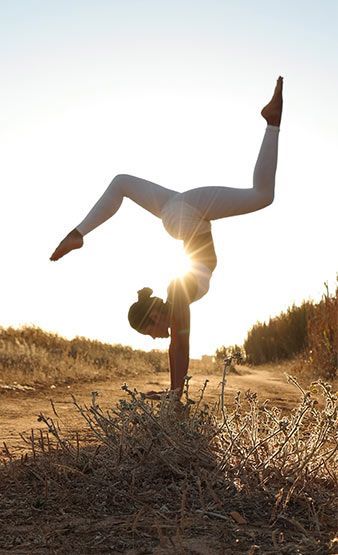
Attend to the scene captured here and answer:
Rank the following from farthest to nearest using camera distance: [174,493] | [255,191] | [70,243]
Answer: [70,243]
[255,191]
[174,493]

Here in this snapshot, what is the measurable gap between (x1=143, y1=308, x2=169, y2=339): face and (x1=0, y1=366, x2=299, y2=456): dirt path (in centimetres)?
83

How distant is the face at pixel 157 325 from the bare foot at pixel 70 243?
0.70 m

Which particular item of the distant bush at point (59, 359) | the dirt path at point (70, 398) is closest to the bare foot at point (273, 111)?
the dirt path at point (70, 398)

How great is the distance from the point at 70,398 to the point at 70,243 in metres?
2.48

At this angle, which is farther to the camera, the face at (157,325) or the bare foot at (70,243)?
the bare foot at (70,243)

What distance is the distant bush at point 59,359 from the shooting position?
740cm

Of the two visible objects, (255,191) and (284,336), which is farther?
(284,336)

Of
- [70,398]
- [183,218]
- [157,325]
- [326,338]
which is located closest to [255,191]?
[183,218]

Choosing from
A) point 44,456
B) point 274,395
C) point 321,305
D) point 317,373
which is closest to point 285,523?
point 44,456

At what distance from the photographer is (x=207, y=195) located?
3621 mm

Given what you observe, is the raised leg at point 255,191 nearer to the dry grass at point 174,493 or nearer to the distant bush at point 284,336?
the dry grass at point 174,493

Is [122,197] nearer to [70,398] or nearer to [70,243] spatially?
[70,243]

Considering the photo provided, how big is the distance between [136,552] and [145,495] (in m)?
0.45

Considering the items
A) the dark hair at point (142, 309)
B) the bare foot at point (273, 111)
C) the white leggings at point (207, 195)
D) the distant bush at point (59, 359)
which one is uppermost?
the bare foot at point (273, 111)
